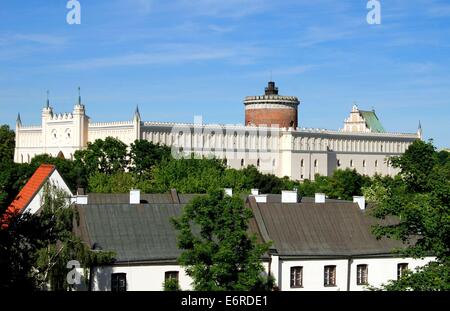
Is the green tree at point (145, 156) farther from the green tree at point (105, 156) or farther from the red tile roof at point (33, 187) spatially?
the red tile roof at point (33, 187)

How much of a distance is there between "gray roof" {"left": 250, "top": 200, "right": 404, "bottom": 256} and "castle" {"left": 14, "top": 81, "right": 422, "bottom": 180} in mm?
71917

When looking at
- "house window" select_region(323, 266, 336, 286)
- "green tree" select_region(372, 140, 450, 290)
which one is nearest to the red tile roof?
"house window" select_region(323, 266, 336, 286)

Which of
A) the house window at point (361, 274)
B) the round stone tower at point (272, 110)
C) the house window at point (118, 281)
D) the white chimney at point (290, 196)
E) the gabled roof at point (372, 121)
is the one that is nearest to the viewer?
the house window at point (118, 281)

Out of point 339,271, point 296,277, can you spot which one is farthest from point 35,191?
point 339,271

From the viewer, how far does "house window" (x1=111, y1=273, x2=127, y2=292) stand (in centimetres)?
2625

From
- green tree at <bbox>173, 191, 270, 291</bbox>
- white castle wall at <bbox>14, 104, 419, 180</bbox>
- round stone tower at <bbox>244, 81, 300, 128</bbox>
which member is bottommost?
green tree at <bbox>173, 191, 270, 291</bbox>

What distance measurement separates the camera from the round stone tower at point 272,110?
424 feet

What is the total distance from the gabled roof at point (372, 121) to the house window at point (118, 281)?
127451 millimetres

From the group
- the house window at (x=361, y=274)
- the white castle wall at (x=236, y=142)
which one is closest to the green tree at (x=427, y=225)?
the house window at (x=361, y=274)

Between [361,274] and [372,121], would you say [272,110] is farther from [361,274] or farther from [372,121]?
[361,274]

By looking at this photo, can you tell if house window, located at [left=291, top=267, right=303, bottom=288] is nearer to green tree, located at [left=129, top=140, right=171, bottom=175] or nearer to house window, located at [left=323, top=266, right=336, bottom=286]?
house window, located at [left=323, top=266, right=336, bottom=286]

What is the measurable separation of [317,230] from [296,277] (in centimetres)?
265

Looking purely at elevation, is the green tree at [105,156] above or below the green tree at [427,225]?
above

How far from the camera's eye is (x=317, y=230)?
102 ft
